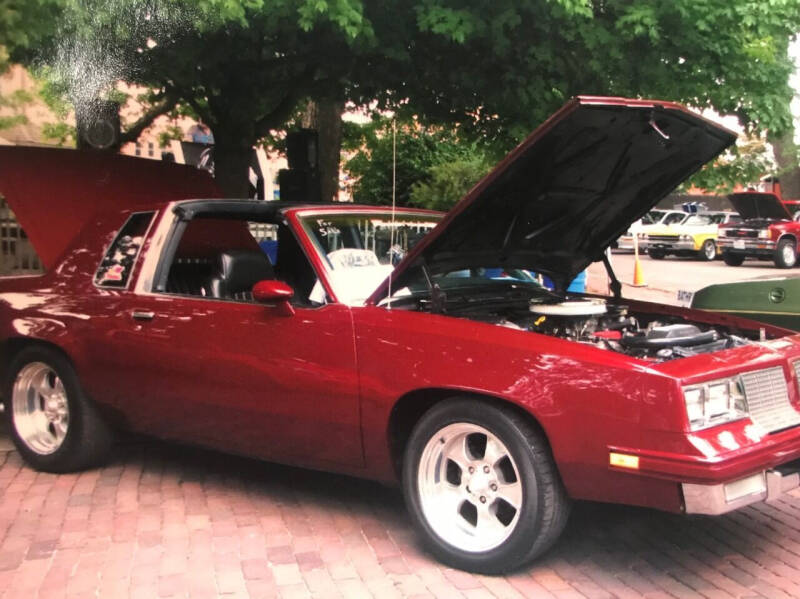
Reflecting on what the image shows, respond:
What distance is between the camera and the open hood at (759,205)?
20391 millimetres

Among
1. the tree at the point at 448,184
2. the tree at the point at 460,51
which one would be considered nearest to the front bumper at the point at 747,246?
the tree at the point at 448,184

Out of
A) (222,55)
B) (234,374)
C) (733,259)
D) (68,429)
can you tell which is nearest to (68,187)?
(222,55)

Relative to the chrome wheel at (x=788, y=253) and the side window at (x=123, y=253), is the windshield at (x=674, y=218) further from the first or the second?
the side window at (x=123, y=253)

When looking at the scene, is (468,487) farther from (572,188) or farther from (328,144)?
(328,144)

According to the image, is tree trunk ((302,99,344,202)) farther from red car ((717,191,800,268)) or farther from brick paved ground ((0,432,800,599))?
red car ((717,191,800,268))

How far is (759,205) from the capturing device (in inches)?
850

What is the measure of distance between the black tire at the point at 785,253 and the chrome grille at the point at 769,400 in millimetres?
22106

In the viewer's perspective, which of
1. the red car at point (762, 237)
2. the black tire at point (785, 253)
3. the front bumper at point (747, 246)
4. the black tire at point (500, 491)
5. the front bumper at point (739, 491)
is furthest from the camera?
the front bumper at point (747, 246)

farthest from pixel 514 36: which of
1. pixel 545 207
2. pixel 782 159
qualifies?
pixel 782 159

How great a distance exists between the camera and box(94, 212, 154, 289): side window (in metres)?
4.91

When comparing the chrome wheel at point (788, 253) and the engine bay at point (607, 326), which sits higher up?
the engine bay at point (607, 326)

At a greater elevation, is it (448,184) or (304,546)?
(448,184)

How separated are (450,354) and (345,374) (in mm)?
576

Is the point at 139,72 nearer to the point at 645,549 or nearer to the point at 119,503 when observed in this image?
the point at 119,503
